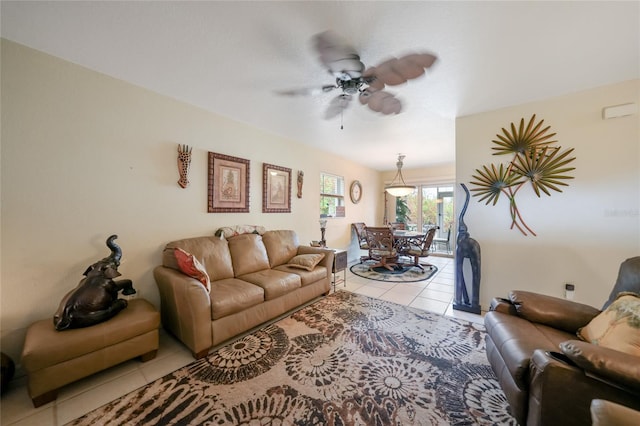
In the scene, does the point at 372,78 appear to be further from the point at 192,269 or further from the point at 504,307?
the point at 192,269

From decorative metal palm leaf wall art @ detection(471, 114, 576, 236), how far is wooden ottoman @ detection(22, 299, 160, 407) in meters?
3.86

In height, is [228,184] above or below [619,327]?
above

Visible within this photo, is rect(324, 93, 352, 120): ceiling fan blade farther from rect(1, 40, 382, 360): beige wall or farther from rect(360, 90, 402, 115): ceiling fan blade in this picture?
rect(1, 40, 382, 360): beige wall

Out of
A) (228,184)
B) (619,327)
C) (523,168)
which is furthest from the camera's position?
(228,184)

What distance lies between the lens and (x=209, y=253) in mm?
2605

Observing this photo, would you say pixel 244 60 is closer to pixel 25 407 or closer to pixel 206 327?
pixel 206 327

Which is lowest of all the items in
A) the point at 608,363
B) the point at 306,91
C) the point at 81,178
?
the point at 608,363

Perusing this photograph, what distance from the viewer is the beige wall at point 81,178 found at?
172cm

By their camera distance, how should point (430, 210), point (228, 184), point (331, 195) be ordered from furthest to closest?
point (430, 210), point (331, 195), point (228, 184)

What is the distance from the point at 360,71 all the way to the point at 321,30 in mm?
488

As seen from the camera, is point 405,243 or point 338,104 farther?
point 405,243

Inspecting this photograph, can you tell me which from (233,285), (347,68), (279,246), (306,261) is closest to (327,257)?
(306,261)

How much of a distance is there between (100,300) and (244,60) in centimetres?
225

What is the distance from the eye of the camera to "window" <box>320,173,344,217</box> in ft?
16.2
